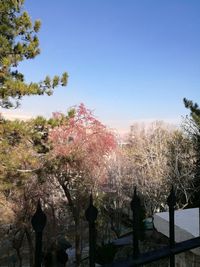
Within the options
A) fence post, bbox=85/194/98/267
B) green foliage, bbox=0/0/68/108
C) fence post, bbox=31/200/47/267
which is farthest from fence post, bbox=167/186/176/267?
green foliage, bbox=0/0/68/108

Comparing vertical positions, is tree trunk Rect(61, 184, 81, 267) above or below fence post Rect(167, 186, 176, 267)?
below

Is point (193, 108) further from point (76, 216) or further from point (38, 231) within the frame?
point (38, 231)

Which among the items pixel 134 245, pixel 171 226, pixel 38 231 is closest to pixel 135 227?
pixel 134 245

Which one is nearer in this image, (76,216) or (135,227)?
(135,227)

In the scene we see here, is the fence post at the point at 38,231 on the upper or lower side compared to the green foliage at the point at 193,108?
lower

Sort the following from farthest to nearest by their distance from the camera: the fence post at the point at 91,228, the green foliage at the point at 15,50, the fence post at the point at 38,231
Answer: the green foliage at the point at 15,50
the fence post at the point at 91,228
the fence post at the point at 38,231

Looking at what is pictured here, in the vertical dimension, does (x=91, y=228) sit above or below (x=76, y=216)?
above

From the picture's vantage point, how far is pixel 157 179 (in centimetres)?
2002

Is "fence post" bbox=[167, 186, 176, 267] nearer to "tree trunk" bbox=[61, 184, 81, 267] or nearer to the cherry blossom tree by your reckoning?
the cherry blossom tree

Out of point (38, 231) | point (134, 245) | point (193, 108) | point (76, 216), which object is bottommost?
point (76, 216)

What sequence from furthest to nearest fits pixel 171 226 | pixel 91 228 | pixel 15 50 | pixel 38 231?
pixel 15 50
pixel 171 226
pixel 91 228
pixel 38 231

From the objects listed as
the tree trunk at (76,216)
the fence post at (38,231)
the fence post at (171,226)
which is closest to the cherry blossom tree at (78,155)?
the tree trunk at (76,216)

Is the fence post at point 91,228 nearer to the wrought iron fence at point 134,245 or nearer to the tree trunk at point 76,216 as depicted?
the wrought iron fence at point 134,245

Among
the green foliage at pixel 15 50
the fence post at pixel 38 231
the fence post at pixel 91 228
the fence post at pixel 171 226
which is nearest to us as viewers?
the fence post at pixel 38 231
